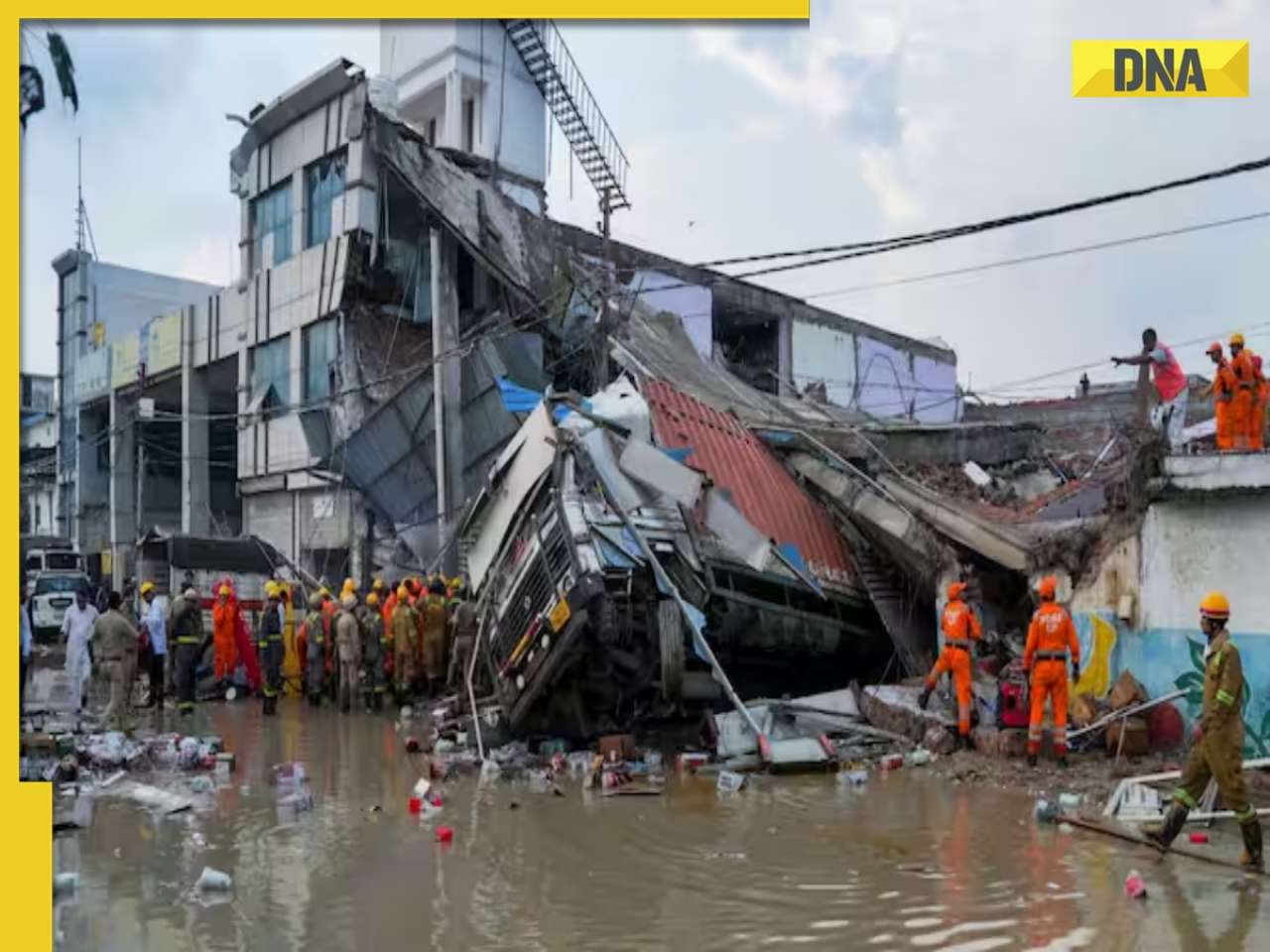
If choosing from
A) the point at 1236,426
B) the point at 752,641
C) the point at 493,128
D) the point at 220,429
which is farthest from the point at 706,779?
the point at 220,429

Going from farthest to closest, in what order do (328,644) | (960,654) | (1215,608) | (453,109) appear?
(453,109) < (328,644) < (960,654) < (1215,608)

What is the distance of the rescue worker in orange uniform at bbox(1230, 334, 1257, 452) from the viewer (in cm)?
1014

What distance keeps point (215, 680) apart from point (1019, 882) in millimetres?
11957

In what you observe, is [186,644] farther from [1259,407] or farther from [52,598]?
[1259,407]

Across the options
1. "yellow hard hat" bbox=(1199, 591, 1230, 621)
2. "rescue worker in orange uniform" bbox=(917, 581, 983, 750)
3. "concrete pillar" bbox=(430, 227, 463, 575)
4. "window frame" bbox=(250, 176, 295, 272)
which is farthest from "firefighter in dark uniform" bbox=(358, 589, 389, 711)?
"window frame" bbox=(250, 176, 295, 272)

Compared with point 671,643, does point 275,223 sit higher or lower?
higher

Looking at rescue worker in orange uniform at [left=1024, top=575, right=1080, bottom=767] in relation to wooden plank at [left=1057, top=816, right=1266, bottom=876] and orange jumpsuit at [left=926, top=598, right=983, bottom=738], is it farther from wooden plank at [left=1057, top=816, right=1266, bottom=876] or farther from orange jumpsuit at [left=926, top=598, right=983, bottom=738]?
wooden plank at [left=1057, top=816, right=1266, bottom=876]

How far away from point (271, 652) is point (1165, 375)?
10.8 m

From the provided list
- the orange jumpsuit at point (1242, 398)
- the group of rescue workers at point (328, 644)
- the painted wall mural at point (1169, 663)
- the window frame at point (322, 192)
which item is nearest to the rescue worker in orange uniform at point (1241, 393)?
the orange jumpsuit at point (1242, 398)

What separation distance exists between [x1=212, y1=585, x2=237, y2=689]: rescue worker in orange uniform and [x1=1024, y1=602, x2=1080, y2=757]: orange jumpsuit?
33.8 ft

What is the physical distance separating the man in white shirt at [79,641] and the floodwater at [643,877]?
453 centimetres

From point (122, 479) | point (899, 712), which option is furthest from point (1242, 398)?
point (122, 479)

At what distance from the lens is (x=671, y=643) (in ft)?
31.9

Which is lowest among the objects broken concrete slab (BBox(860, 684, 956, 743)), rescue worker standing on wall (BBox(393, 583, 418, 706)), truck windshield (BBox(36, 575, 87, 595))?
broken concrete slab (BBox(860, 684, 956, 743))
